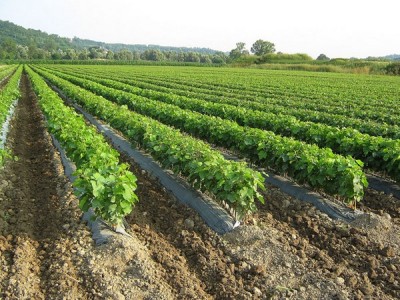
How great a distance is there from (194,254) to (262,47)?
13958 cm

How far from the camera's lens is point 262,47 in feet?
454

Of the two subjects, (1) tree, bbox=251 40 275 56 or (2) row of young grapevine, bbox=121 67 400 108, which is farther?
(1) tree, bbox=251 40 275 56

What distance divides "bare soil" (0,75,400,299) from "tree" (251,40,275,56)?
135 meters

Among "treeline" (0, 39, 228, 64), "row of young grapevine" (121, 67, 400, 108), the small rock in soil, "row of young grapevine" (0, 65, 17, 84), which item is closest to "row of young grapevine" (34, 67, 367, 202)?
the small rock in soil

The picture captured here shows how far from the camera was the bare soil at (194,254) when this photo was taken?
4.80 m

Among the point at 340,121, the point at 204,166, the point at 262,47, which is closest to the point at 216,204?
the point at 204,166

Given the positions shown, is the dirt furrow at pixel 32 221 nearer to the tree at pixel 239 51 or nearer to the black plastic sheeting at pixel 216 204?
the black plastic sheeting at pixel 216 204

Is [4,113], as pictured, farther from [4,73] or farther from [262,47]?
[262,47]

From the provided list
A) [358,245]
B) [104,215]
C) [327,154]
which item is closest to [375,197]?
[327,154]

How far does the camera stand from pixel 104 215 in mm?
5832

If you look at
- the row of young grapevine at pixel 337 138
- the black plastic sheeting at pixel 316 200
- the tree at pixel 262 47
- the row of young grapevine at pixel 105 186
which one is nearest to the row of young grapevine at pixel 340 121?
the row of young grapevine at pixel 337 138

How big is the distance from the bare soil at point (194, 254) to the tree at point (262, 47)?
13464 cm

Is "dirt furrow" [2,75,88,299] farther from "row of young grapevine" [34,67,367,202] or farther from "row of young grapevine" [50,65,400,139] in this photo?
"row of young grapevine" [50,65,400,139]

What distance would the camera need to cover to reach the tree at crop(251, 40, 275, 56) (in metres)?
136
